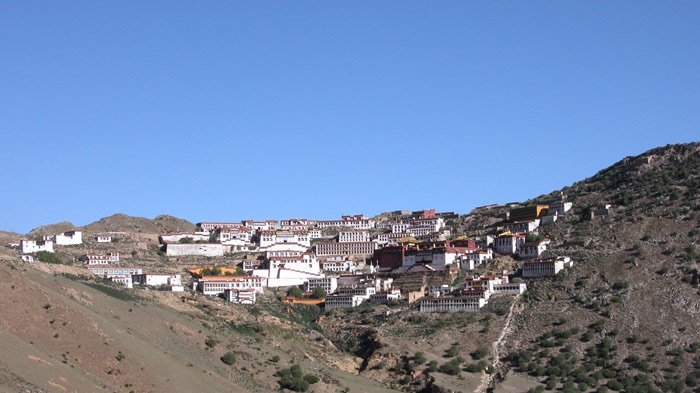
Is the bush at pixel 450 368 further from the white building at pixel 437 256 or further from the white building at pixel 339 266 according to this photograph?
the white building at pixel 339 266

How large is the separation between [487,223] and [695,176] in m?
24.3

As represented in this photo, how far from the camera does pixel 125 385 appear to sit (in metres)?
68.9

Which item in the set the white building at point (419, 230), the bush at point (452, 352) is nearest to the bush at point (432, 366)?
the bush at point (452, 352)

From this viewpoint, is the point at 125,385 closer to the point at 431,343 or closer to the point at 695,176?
the point at 431,343

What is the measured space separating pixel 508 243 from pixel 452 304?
16820mm

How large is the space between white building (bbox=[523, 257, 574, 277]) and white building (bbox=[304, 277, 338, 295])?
18.9m

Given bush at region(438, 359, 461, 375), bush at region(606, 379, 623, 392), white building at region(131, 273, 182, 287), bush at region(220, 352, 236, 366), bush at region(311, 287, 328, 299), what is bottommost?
bush at region(606, 379, 623, 392)

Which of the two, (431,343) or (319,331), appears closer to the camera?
(431,343)

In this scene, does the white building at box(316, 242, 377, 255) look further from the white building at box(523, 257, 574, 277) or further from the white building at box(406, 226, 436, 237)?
the white building at box(523, 257, 574, 277)

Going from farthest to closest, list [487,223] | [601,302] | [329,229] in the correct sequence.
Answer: [329,229]
[487,223]
[601,302]

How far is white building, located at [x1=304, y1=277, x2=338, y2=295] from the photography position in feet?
385

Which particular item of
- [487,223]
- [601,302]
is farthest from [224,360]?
[487,223]

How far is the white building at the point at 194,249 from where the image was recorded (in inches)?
5197

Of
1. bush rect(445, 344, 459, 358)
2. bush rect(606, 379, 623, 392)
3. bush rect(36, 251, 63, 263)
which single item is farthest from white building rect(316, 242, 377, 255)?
bush rect(606, 379, 623, 392)
